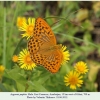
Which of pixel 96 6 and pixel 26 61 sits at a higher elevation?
pixel 96 6

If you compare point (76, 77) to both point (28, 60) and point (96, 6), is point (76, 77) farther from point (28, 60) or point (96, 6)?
point (96, 6)

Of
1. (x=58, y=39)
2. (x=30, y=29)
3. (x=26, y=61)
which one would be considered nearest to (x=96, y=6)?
(x=58, y=39)

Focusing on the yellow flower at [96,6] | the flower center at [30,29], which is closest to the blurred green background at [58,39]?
the yellow flower at [96,6]

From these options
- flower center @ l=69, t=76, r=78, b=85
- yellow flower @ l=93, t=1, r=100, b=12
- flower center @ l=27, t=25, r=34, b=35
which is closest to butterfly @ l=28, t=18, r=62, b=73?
flower center @ l=27, t=25, r=34, b=35

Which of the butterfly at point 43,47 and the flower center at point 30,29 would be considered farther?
the flower center at point 30,29

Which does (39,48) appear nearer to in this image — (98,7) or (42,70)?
(42,70)

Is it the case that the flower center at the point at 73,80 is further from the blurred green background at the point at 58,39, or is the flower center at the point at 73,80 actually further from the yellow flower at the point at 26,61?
the yellow flower at the point at 26,61
